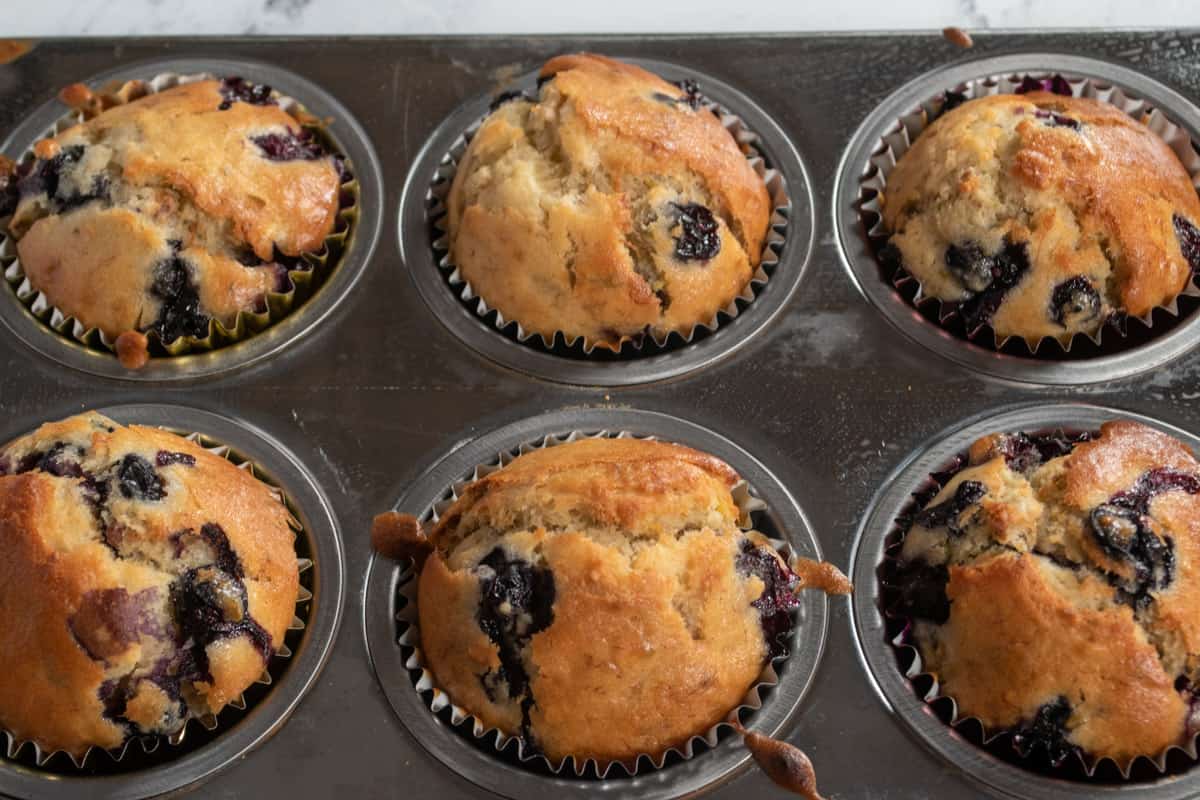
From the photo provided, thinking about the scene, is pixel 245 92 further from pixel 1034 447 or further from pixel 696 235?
pixel 1034 447

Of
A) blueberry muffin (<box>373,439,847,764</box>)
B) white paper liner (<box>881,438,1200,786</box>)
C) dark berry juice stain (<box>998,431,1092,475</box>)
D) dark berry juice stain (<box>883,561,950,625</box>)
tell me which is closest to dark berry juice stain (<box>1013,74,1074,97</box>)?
dark berry juice stain (<box>998,431,1092,475</box>)

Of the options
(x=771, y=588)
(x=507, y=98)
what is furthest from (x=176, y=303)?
(x=771, y=588)

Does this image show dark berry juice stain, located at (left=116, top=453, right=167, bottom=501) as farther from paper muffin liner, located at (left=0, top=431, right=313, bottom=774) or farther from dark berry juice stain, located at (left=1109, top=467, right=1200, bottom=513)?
dark berry juice stain, located at (left=1109, top=467, right=1200, bottom=513)

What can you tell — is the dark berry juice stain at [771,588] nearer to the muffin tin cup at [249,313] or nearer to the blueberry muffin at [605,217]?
the blueberry muffin at [605,217]

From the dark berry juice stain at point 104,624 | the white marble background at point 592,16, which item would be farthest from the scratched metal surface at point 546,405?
the white marble background at point 592,16

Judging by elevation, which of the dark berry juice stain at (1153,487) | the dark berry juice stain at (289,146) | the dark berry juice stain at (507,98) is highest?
the dark berry juice stain at (507,98)

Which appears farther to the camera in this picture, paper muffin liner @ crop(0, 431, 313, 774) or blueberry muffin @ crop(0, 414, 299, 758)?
paper muffin liner @ crop(0, 431, 313, 774)

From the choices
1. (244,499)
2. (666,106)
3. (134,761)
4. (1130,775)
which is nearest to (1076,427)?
(1130,775)
